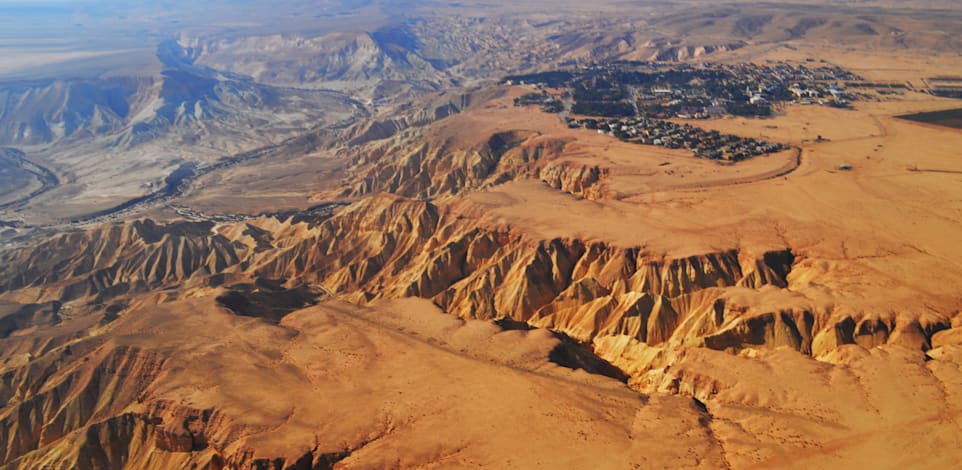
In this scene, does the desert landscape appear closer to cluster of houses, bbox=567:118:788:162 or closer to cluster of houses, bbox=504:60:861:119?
cluster of houses, bbox=567:118:788:162

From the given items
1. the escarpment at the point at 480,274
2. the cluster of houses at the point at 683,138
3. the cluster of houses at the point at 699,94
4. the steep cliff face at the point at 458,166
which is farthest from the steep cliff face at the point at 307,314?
the cluster of houses at the point at 699,94

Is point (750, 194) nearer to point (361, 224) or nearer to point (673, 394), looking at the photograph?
point (673, 394)

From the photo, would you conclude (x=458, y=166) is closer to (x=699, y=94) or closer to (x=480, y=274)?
(x=480, y=274)

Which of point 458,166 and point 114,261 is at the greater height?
point 114,261

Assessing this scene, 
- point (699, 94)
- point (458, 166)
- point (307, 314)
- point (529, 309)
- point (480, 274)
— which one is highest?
point (307, 314)

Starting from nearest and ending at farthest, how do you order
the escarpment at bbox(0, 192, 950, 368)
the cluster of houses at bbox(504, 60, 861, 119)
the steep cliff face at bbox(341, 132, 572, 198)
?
the escarpment at bbox(0, 192, 950, 368)
the steep cliff face at bbox(341, 132, 572, 198)
the cluster of houses at bbox(504, 60, 861, 119)

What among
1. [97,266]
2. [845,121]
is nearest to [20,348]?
[97,266]

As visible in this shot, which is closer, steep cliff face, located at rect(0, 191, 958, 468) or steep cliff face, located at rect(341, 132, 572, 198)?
steep cliff face, located at rect(0, 191, 958, 468)

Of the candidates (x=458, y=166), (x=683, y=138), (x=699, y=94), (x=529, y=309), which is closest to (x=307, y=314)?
(x=529, y=309)

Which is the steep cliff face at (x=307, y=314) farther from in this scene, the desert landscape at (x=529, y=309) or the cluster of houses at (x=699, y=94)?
the cluster of houses at (x=699, y=94)

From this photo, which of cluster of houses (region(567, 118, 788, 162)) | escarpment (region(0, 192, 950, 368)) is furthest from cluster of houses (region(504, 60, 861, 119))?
escarpment (region(0, 192, 950, 368))
